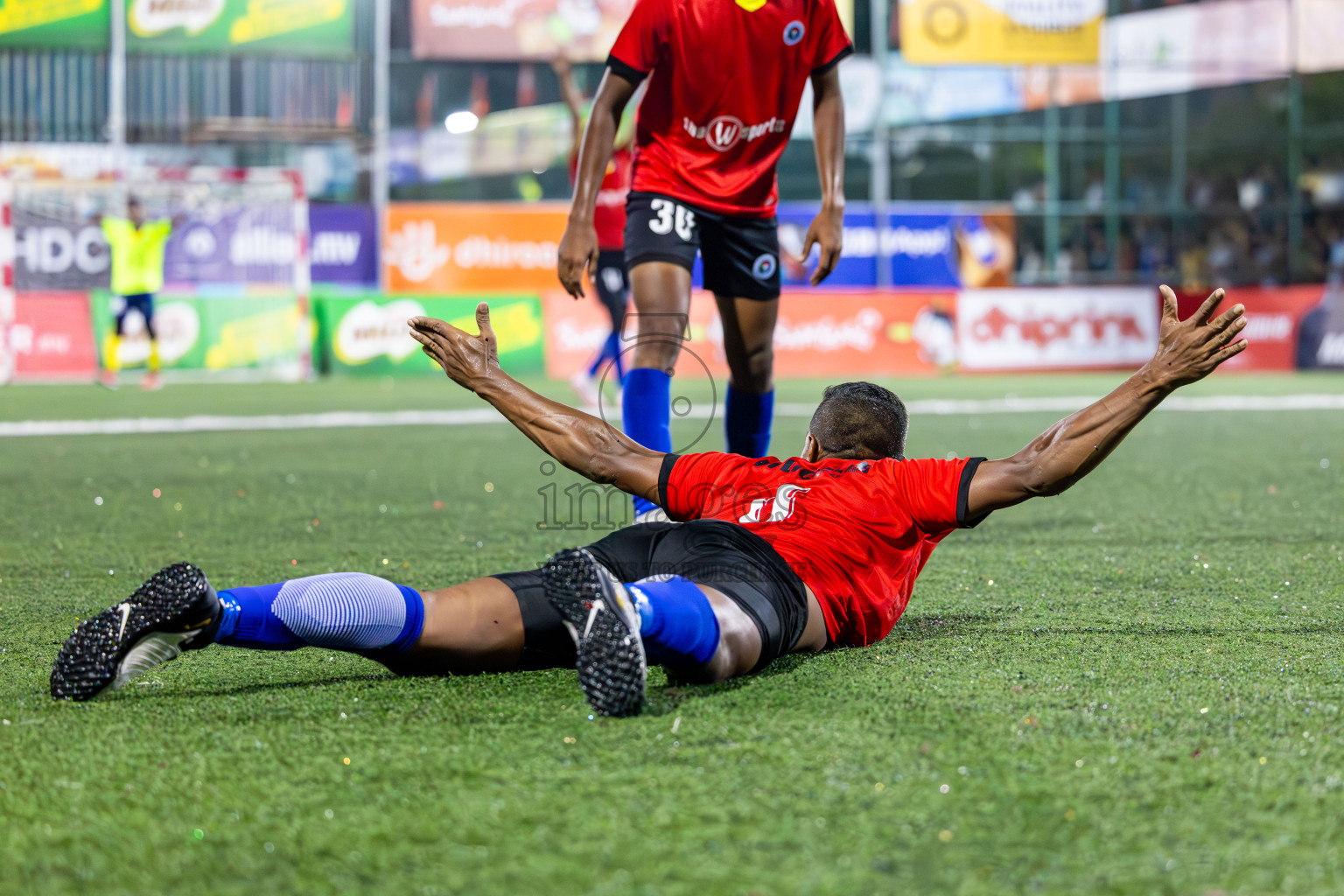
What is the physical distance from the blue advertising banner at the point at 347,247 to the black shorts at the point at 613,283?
995 centimetres

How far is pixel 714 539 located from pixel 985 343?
15.0 meters

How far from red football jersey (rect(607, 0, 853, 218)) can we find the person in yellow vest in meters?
10.7

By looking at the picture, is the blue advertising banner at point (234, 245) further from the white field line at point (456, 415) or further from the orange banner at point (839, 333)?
the white field line at point (456, 415)

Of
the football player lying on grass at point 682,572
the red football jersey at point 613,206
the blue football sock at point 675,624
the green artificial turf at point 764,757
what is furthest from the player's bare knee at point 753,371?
the red football jersey at point 613,206

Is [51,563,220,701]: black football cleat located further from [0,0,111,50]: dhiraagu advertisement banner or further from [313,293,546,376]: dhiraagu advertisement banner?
[0,0,111,50]: dhiraagu advertisement banner

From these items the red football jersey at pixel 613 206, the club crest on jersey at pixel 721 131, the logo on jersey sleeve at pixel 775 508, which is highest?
the red football jersey at pixel 613 206

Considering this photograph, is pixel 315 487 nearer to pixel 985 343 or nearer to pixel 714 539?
pixel 714 539

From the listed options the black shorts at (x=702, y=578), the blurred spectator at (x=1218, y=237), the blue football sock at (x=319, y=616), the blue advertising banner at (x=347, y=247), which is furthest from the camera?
the blurred spectator at (x=1218, y=237)

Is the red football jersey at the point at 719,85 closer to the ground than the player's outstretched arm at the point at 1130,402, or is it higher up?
higher up

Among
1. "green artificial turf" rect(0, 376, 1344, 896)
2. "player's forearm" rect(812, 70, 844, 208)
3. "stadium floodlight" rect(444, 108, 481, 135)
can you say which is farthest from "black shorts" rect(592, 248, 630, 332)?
"stadium floodlight" rect(444, 108, 481, 135)

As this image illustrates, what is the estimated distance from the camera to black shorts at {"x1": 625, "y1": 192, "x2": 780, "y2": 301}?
13.7 ft

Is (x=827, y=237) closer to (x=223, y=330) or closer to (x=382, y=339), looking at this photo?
(x=382, y=339)

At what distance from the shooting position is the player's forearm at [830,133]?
177 inches

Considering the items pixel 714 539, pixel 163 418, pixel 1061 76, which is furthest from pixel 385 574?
pixel 1061 76
